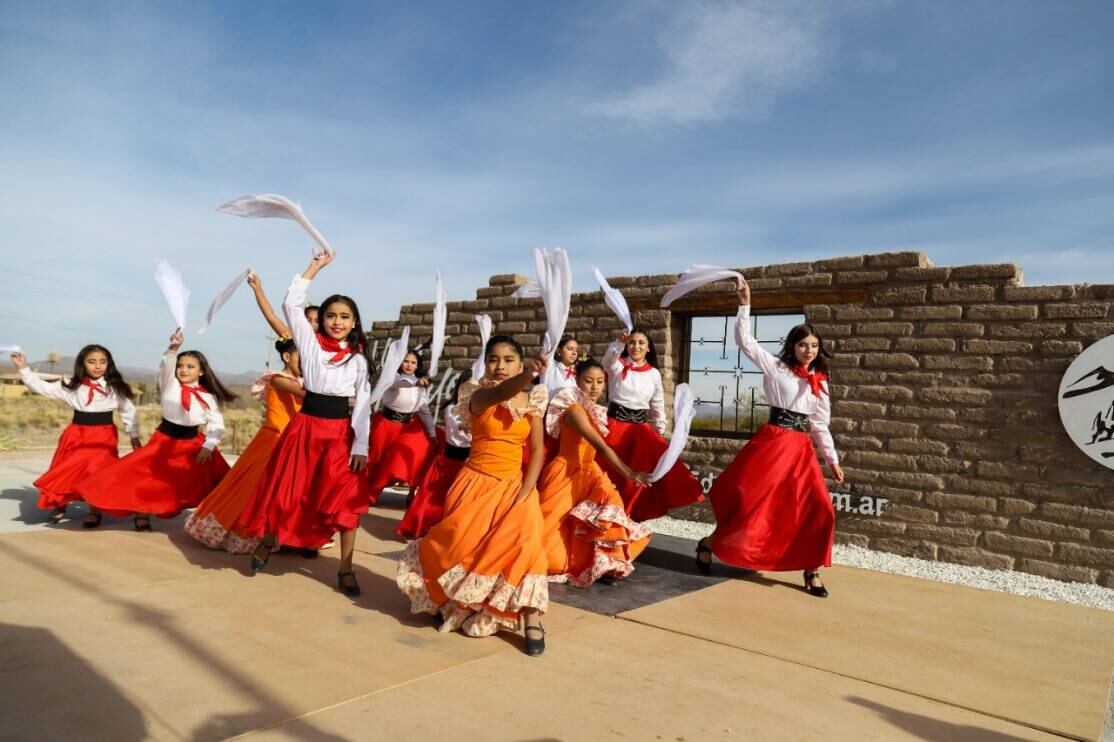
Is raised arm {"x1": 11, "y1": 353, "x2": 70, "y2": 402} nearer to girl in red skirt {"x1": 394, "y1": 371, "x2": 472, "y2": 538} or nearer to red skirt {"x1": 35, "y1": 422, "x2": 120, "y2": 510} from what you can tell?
red skirt {"x1": 35, "y1": 422, "x2": 120, "y2": 510}

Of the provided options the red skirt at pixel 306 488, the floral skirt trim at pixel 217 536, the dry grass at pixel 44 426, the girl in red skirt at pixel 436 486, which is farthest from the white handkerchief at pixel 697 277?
the dry grass at pixel 44 426

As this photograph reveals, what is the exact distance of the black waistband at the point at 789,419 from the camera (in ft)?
18.1

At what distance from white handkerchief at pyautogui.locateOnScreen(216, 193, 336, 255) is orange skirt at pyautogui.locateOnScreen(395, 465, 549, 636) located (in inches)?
67.8

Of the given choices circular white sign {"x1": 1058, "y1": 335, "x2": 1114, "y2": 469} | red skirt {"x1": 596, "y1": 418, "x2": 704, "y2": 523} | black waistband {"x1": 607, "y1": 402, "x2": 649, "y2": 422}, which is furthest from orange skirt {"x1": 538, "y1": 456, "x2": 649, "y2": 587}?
circular white sign {"x1": 1058, "y1": 335, "x2": 1114, "y2": 469}

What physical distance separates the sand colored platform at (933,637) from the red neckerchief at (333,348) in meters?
2.29

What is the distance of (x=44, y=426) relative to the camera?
18812mm

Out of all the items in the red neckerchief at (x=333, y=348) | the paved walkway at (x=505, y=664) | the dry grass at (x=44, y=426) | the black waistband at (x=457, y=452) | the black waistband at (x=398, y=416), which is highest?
the red neckerchief at (x=333, y=348)

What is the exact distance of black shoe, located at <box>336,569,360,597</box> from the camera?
15.0ft

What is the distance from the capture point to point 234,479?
18.6 feet

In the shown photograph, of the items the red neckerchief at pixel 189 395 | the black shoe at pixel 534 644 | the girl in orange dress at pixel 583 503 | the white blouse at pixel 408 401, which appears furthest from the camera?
the white blouse at pixel 408 401

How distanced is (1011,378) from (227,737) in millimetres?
6194

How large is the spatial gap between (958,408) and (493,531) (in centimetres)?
460

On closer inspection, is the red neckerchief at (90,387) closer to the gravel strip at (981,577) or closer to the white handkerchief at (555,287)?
the white handkerchief at (555,287)

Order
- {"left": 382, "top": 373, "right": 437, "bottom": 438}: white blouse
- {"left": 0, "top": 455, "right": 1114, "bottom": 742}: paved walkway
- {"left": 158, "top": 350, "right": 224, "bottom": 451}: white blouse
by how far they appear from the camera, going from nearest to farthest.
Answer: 1. {"left": 0, "top": 455, "right": 1114, "bottom": 742}: paved walkway
2. {"left": 158, "top": 350, "right": 224, "bottom": 451}: white blouse
3. {"left": 382, "top": 373, "right": 437, "bottom": 438}: white blouse
